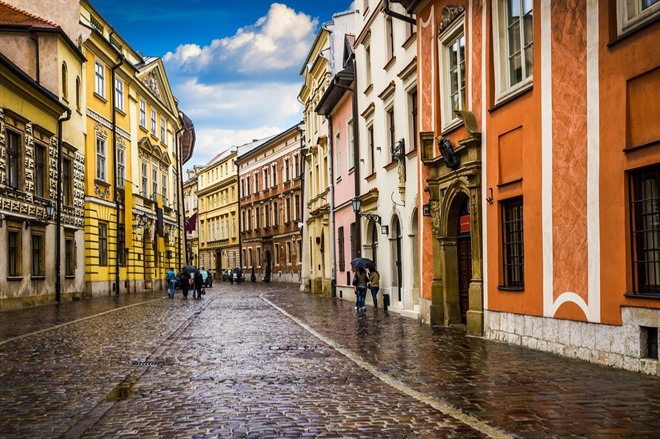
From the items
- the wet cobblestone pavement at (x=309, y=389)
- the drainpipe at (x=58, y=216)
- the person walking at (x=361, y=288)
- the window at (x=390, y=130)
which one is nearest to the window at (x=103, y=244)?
the drainpipe at (x=58, y=216)

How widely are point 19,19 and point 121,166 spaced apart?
13.3 metres

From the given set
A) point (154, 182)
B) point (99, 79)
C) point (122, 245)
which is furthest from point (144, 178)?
point (99, 79)

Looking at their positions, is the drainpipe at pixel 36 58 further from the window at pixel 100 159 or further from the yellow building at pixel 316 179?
the yellow building at pixel 316 179

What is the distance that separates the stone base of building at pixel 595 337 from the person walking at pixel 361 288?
33.2 ft

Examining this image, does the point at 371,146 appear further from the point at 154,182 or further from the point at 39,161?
the point at 154,182

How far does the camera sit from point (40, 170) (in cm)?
3256

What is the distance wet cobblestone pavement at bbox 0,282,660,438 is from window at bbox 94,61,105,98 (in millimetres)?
26506

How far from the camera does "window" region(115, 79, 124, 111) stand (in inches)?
1794

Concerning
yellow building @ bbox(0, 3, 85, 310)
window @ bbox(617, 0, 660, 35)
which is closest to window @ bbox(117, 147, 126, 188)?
yellow building @ bbox(0, 3, 85, 310)

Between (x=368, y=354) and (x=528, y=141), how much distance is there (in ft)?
14.5

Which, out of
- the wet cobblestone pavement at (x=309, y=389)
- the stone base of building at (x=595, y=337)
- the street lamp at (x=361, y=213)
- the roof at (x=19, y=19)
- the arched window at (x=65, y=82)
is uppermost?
the roof at (x=19, y=19)

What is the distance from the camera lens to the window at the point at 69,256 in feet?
118

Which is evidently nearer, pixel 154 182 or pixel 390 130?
pixel 390 130

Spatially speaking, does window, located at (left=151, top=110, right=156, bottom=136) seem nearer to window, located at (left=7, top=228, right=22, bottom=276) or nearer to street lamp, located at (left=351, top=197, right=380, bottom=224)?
window, located at (left=7, top=228, right=22, bottom=276)
